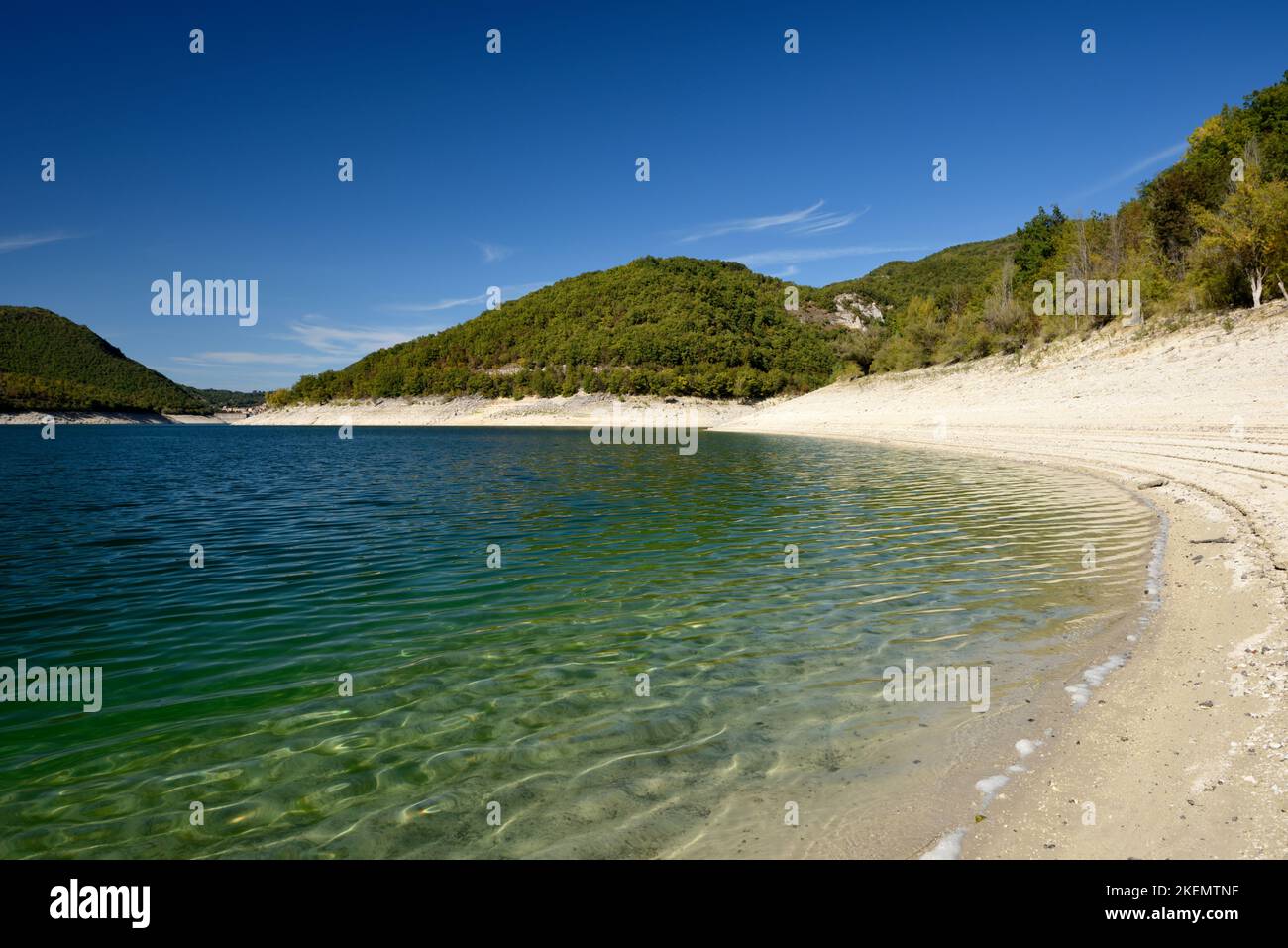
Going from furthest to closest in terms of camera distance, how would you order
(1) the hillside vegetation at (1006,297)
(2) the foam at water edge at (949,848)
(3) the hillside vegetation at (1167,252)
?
(1) the hillside vegetation at (1006,297) < (3) the hillside vegetation at (1167,252) < (2) the foam at water edge at (949,848)

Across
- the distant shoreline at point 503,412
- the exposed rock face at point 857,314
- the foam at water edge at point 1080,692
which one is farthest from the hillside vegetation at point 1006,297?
the foam at water edge at point 1080,692

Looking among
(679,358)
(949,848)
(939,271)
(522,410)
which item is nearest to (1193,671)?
(949,848)

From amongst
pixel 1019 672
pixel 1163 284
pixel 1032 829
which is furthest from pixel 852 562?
pixel 1163 284

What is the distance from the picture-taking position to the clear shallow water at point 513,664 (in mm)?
5102

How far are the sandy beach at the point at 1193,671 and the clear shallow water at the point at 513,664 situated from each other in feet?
2.75

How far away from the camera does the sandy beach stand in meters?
4.29

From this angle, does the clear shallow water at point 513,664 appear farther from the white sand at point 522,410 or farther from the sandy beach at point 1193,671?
the white sand at point 522,410

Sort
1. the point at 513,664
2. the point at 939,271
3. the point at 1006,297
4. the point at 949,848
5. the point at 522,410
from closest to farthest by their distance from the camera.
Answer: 1. the point at 949,848
2. the point at 513,664
3. the point at 1006,297
4. the point at 522,410
5. the point at 939,271

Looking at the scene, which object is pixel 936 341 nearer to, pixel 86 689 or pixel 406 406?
pixel 86 689

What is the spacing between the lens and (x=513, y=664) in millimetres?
8141

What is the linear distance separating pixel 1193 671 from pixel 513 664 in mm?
7506

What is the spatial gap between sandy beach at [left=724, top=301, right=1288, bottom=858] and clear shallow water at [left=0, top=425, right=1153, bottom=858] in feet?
2.75

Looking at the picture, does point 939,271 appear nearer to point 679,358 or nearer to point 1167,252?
point 679,358
